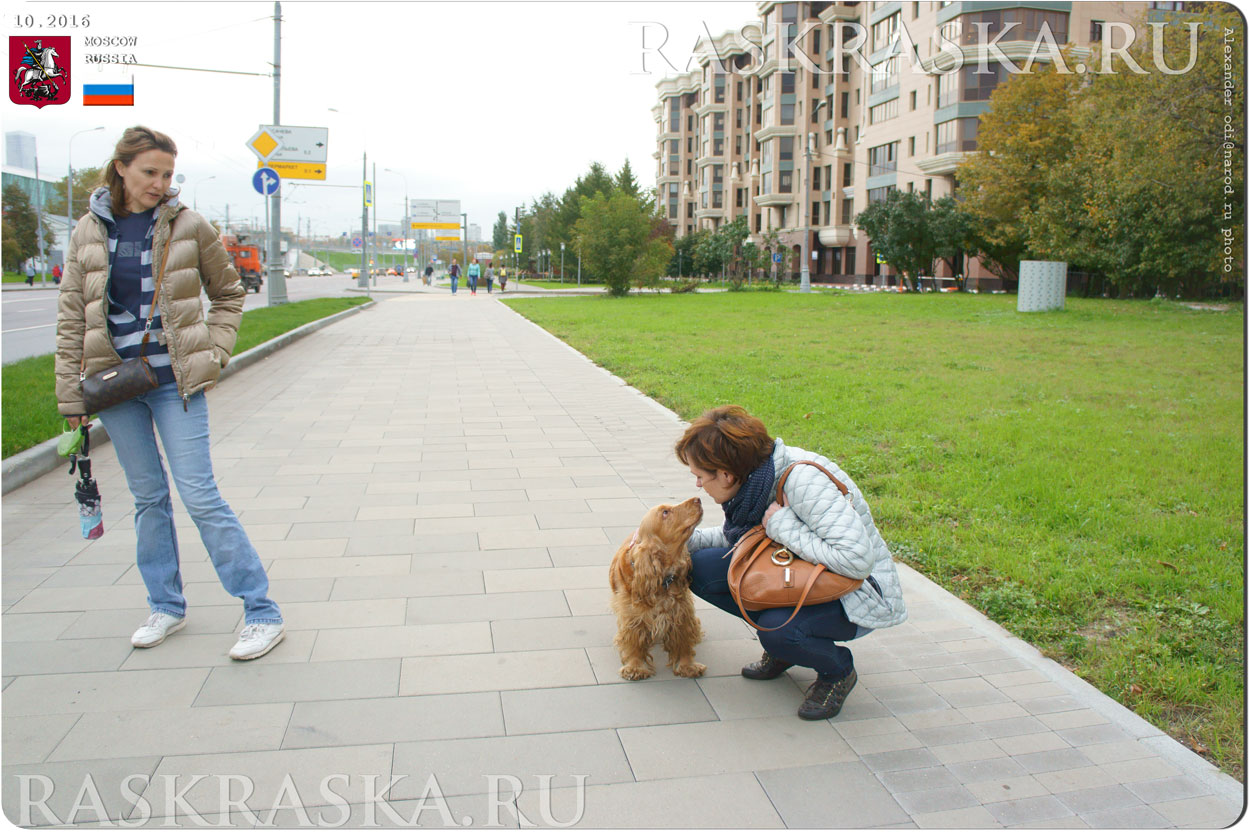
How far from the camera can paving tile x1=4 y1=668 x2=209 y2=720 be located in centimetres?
325

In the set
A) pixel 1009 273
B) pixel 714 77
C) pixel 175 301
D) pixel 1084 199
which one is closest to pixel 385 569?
pixel 175 301

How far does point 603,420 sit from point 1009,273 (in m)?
42.8

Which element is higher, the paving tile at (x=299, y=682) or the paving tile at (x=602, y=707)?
the paving tile at (x=299, y=682)

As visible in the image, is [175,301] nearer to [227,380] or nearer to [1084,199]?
[227,380]

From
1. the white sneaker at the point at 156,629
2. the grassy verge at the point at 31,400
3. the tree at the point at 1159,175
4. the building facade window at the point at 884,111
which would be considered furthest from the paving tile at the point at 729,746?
the building facade window at the point at 884,111

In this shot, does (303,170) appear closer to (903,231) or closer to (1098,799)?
(1098,799)

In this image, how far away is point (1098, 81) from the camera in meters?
26.9

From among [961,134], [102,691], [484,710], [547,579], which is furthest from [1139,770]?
[961,134]

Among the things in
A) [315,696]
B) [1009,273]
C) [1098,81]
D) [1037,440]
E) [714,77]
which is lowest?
[315,696]

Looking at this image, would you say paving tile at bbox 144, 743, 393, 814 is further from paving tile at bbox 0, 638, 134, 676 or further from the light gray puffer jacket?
the light gray puffer jacket

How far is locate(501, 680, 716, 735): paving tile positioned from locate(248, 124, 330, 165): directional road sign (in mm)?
21413

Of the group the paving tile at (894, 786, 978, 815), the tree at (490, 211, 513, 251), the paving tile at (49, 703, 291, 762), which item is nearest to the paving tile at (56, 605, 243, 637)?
the paving tile at (49, 703, 291, 762)

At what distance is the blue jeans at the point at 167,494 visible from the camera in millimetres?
3625

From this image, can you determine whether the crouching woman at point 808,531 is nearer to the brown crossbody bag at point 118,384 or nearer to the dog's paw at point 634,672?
the dog's paw at point 634,672
